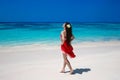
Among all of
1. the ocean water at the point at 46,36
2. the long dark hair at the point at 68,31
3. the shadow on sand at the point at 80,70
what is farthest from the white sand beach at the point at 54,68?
the ocean water at the point at 46,36

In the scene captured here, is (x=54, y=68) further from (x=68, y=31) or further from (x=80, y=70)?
(x=68, y=31)

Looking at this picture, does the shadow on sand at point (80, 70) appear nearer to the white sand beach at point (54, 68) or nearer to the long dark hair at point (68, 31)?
the white sand beach at point (54, 68)

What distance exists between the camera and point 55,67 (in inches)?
262

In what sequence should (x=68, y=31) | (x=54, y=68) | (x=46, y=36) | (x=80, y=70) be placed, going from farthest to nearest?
(x=46, y=36)
(x=54, y=68)
(x=80, y=70)
(x=68, y=31)

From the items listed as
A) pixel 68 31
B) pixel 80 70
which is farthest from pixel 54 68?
pixel 68 31

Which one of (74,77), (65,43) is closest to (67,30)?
(65,43)

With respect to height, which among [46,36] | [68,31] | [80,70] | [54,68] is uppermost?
[46,36]

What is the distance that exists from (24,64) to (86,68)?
6.77 feet

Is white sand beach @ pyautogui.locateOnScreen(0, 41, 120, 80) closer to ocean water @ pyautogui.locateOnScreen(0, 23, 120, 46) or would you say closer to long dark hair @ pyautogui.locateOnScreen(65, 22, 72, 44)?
long dark hair @ pyautogui.locateOnScreen(65, 22, 72, 44)

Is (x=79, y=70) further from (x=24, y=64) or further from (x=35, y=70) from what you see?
(x=24, y=64)

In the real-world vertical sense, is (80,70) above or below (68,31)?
below

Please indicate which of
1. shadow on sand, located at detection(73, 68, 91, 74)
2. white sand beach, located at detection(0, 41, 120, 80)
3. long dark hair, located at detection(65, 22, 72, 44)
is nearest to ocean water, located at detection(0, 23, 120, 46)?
white sand beach, located at detection(0, 41, 120, 80)

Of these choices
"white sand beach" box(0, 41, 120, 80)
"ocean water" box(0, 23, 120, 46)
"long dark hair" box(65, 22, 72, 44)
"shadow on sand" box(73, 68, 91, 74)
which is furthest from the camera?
"ocean water" box(0, 23, 120, 46)

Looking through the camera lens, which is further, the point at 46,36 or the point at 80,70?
the point at 46,36
